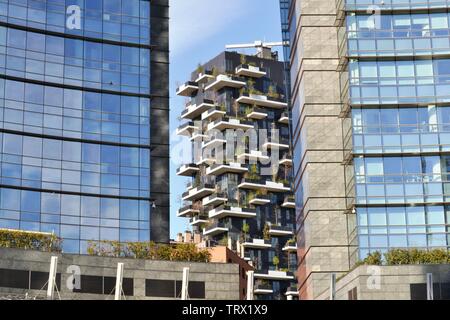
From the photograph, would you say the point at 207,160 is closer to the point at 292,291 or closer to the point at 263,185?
the point at 263,185

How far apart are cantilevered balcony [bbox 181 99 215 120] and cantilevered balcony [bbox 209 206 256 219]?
2017cm

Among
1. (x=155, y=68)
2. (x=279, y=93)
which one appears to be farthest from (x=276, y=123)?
(x=155, y=68)

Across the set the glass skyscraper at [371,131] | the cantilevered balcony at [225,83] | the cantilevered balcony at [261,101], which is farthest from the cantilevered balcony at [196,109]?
the glass skyscraper at [371,131]

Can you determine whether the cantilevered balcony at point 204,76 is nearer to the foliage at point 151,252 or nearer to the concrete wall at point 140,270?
the foliage at point 151,252

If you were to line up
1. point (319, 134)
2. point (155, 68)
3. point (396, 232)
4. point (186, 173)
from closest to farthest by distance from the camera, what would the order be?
1. point (396, 232)
2. point (319, 134)
3. point (155, 68)
4. point (186, 173)

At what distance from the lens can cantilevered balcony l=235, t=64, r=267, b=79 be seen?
6019 inches

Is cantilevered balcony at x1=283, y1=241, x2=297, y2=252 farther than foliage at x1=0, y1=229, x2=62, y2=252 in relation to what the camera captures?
Yes

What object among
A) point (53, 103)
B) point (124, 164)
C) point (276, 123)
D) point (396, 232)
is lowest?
point (396, 232)

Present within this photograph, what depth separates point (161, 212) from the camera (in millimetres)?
76250

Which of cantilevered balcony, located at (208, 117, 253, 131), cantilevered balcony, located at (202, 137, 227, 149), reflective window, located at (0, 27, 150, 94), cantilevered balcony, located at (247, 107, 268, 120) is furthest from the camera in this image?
cantilevered balcony, located at (247, 107, 268, 120)

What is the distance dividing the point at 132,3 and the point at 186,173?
8109 cm

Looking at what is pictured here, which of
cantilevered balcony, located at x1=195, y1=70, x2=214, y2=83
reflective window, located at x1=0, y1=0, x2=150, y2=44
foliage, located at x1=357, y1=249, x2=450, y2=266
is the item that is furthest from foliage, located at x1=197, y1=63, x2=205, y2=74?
foliage, located at x1=357, y1=249, x2=450, y2=266

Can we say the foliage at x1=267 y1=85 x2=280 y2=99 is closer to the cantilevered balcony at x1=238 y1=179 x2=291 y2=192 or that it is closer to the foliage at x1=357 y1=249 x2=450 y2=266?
the cantilevered balcony at x1=238 y1=179 x2=291 y2=192

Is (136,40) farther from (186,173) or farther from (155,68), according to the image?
(186,173)
